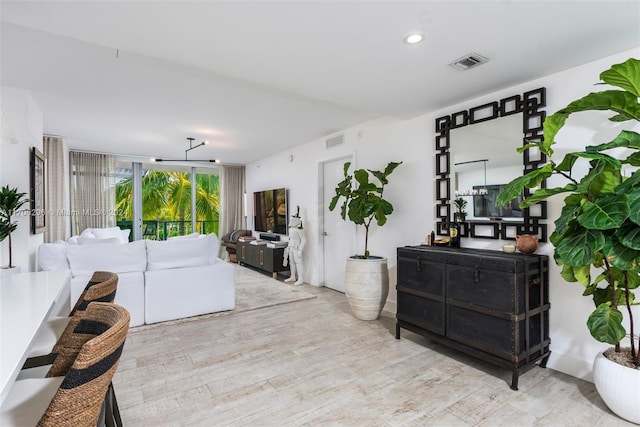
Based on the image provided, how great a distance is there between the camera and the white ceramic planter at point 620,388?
74.6 inches

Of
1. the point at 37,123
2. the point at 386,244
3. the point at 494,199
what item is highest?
the point at 37,123

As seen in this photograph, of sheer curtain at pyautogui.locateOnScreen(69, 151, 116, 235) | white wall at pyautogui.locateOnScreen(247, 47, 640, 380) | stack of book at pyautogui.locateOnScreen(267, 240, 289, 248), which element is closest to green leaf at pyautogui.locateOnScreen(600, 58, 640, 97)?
white wall at pyautogui.locateOnScreen(247, 47, 640, 380)

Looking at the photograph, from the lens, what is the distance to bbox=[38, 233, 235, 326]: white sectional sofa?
138 inches

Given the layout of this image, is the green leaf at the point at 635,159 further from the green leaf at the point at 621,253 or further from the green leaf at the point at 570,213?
the green leaf at the point at 621,253

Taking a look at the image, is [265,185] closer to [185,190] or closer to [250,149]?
[250,149]

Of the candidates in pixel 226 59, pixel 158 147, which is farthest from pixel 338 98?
pixel 158 147

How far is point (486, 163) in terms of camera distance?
10.1 ft

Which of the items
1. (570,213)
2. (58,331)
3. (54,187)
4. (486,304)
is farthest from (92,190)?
(570,213)

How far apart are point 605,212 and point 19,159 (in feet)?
16.2

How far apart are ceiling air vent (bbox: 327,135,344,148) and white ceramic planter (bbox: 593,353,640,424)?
3.89 metres

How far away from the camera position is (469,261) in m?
2.65

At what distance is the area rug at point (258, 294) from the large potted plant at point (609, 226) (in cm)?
331

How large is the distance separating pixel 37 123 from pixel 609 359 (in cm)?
575

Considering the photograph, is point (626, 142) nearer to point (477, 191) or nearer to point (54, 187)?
point (477, 191)
